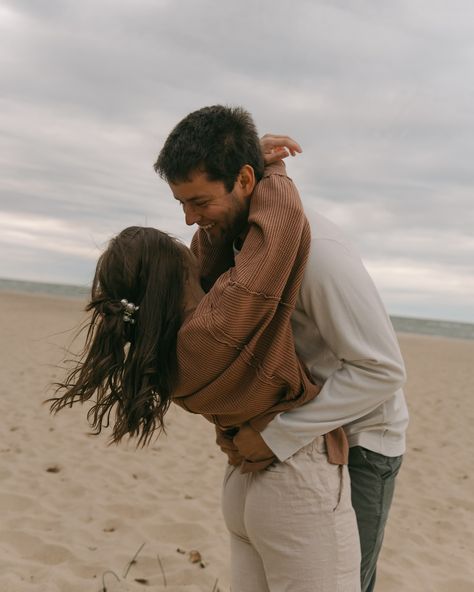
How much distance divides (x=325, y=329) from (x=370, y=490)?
0.52 m

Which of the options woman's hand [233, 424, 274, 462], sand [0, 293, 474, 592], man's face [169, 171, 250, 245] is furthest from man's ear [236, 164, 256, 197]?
sand [0, 293, 474, 592]

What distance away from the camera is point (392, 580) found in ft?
13.6

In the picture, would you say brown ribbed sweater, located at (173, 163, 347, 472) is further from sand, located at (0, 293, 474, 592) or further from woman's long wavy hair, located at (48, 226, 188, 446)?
sand, located at (0, 293, 474, 592)

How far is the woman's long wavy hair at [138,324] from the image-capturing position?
70.6 inches

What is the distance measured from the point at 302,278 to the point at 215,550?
296 centimetres

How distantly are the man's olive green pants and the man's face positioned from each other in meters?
0.69

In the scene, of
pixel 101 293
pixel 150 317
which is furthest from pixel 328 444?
pixel 101 293

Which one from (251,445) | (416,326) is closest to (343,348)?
(251,445)

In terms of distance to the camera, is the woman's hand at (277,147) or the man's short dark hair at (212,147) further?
the woman's hand at (277,147)

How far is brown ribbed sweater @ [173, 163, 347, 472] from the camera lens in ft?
5.47

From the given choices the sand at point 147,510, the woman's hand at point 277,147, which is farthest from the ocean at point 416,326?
the woman's hand at point 277,147

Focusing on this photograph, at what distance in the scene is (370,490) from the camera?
1964mm

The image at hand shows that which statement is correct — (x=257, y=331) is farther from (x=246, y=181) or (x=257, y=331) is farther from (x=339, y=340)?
(x=246, y=181)

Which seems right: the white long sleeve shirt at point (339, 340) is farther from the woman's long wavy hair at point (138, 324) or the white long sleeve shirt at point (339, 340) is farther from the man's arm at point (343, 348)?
the woman's long wavy hair at point (138, 324)
